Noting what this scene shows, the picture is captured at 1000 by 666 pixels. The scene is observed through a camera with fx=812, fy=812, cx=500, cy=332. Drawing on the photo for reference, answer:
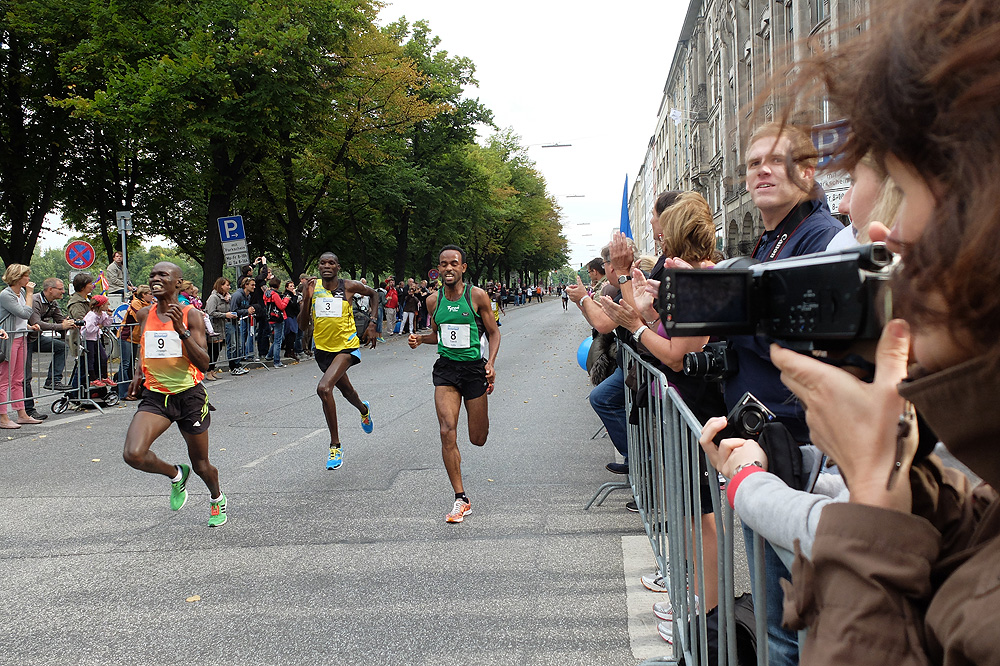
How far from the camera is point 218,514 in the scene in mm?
5602

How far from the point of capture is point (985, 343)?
2.68ft

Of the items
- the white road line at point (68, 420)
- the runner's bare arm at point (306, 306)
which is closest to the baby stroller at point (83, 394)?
the white road line at point (68, 420)

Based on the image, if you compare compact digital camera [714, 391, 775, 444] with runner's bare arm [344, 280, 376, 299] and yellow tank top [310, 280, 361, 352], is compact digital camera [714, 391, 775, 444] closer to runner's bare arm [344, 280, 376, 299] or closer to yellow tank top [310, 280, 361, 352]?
yellow tank top [310, 280, 361, 352]

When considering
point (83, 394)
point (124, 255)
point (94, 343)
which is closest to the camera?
point (83, 394)

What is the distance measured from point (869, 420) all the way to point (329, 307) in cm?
753

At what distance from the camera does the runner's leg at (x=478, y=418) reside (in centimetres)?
619

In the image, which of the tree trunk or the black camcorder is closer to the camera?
the black camcorder

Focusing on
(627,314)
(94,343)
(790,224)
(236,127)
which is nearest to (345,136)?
(236,127)

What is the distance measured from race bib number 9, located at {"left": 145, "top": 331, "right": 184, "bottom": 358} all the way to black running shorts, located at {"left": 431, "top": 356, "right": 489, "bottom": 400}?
184cm

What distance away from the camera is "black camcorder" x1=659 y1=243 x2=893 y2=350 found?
107cm

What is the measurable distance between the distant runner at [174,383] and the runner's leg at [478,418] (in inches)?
73.6

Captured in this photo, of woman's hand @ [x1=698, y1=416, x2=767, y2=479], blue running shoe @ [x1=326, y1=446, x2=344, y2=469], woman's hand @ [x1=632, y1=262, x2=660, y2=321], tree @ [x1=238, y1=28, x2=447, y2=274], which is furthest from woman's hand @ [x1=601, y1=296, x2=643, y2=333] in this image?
tree @ [x1=238, y1=28, x2=447, y2=274]

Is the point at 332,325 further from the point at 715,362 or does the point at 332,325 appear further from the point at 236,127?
the point at 236,127

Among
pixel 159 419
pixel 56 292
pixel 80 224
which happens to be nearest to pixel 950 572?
pixel 159 419
